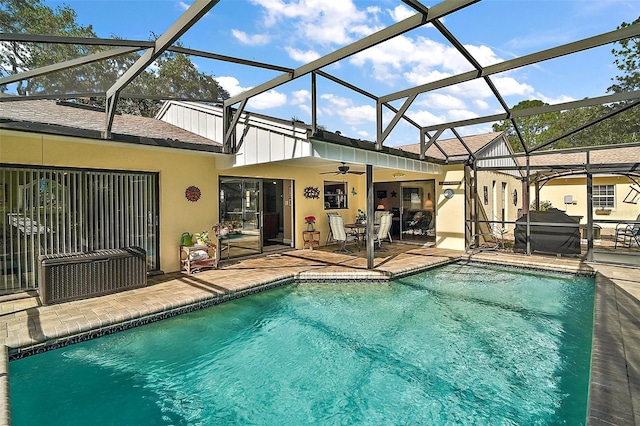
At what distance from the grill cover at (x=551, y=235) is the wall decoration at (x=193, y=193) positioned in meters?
9.08

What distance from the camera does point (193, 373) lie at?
372 cm

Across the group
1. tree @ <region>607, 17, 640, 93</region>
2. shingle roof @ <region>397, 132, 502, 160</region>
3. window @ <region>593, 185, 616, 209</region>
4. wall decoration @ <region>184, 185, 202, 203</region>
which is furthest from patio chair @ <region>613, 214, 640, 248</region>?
tree @ <region>607, 17, 640, 93</region>

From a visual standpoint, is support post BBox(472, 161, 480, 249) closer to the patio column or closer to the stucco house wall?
the patio column

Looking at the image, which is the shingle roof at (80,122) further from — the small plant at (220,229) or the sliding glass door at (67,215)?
the small plant at (220,229)

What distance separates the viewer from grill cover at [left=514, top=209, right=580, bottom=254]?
900 cm

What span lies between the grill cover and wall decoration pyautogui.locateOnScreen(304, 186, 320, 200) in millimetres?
6236

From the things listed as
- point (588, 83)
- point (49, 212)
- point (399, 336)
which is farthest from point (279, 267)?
point (588, 83)

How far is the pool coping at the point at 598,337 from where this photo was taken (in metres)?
2.49

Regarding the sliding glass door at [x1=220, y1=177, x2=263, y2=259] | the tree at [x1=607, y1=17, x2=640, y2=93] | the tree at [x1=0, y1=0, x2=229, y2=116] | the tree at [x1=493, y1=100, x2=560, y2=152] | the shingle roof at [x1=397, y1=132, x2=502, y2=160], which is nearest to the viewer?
the tree at [x1=0, y1=0, x2=229, y2=116]

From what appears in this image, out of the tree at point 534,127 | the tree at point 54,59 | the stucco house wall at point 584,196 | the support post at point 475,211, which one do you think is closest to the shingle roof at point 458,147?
the support post at point 475,211

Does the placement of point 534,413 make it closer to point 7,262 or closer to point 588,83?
point 7,262

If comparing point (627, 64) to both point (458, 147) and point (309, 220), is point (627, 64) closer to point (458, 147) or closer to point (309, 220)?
point (458, 147)

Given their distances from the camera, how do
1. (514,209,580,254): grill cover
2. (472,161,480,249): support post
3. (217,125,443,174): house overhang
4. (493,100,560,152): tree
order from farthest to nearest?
(493,100,560,152): tree, (472,161,480,249): support post, (514,209,580,254): grill cover, (217,125,443,174): house overhang

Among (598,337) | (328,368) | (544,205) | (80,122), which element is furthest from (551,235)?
(80,122)
